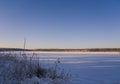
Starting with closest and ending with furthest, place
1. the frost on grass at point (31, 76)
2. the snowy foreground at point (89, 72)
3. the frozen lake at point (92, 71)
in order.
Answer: the frost on grass at point (31, 76)
the snowy foreground at point (89, 72)
the frozen lake at point (92, 71)

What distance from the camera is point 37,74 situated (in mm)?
5199

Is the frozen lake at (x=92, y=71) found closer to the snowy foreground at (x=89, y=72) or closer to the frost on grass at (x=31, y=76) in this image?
the snowy foreground at (x=89, y=72)

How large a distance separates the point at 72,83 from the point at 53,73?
2.52 feet

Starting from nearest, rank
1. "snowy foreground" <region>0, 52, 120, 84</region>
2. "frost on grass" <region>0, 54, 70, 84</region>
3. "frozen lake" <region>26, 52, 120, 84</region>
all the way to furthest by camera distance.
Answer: "frost on grass" <region>0, 54, 70, 84</region> < "snowy foreground" <region>0, 52, 120, 84</region> < "frozen lake" <region>26, 52, 120, 84</region>

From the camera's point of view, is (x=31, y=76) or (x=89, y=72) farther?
(x=89, y=72)

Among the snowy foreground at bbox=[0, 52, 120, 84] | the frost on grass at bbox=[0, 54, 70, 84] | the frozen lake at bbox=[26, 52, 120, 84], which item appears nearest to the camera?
the frost on grass at bbox=[0, 54, 70, 84]

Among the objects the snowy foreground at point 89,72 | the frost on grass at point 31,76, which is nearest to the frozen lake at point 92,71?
the snowy foreground at point 89,72

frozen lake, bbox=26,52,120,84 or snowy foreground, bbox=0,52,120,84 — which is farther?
frozen lake, bbox=26,52,120,84

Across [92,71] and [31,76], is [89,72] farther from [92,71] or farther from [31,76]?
[31,76]

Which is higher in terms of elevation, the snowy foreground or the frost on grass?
the frost on grass

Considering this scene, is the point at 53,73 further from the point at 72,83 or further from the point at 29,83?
the point at 29,83

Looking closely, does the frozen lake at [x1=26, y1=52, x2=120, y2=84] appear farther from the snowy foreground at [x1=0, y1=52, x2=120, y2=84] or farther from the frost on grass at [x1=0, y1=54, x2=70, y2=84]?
the frost on grass at [x1=0, y1=54, x2=70, y2=84]

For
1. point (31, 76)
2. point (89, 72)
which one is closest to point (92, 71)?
point (89, 72)

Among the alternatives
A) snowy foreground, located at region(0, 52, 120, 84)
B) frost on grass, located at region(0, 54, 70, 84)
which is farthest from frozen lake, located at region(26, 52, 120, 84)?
frost on grass, located at region(0, 54, 70, 84)
